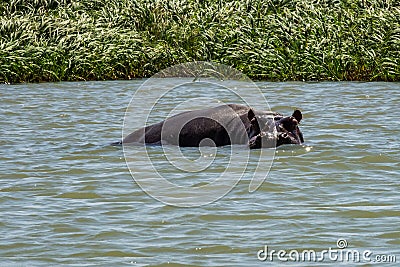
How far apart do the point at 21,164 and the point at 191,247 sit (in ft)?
13.1

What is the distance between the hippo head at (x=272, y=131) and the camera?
35.7ft

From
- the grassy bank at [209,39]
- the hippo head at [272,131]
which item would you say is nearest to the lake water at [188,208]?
the hippo head at [272,131]

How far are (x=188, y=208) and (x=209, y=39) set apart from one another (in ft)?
45.6

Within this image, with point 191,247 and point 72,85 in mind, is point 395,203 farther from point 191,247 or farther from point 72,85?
point 72,85

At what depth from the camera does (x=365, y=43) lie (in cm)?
1958

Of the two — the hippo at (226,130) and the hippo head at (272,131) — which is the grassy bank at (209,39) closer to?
the hippo at (226,130)

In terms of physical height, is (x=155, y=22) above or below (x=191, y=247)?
above

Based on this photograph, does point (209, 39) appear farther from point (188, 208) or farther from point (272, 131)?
point (188, 208)

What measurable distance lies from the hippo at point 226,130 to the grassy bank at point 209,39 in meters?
8.17

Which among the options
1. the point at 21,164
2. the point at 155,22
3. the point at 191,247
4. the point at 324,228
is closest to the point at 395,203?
the point at 324,228

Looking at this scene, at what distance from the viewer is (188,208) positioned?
7.93 m

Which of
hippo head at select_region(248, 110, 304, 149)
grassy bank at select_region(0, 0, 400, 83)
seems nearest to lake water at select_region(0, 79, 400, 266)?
hippo head at select_region(248, 110, 304, 149)

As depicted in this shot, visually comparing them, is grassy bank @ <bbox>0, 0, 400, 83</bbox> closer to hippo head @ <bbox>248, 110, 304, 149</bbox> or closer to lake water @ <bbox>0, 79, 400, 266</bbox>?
lake water @ <bbox>0, 79, 400, 266</bbox>

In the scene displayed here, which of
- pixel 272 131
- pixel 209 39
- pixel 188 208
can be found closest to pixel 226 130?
pixel 272 131
